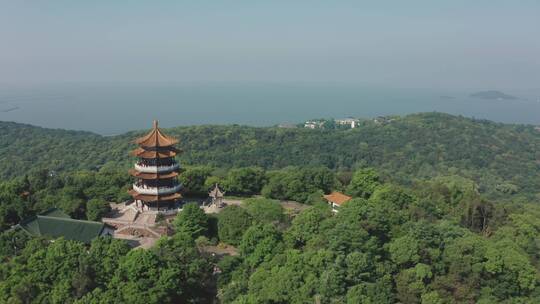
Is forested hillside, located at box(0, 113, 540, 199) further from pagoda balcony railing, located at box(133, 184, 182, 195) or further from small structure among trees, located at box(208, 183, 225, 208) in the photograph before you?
pagoda balcony railing, located at box(133, 184, 182, 195)

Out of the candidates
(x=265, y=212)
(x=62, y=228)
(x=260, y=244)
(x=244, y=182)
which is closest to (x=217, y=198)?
Answer: (x=244, y=182)

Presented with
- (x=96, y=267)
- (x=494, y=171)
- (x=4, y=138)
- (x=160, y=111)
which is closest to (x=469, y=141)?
(x=494, y=171)

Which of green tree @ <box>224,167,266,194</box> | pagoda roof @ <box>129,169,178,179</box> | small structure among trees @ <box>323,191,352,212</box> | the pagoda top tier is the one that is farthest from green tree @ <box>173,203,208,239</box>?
small structure among trees @ <box>323,191,352,212</box>

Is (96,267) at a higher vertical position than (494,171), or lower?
higher

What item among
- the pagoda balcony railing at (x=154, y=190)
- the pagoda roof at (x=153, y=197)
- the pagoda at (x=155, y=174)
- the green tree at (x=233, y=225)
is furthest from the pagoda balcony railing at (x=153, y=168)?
the green tree at (x=233, y=225)

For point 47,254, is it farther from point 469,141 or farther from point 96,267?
point 469,141
